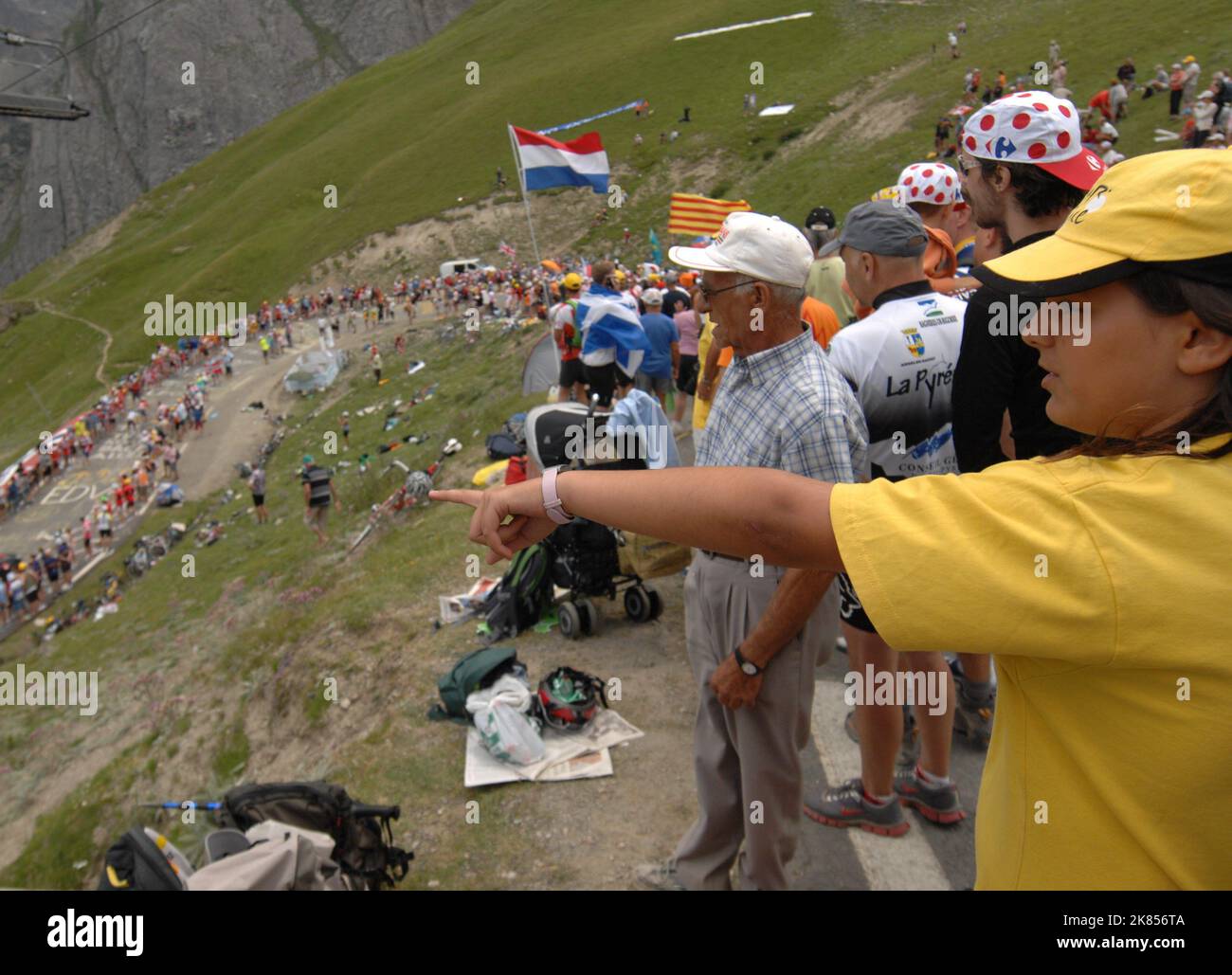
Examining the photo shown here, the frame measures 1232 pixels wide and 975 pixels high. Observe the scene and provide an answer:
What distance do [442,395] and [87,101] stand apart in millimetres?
139891

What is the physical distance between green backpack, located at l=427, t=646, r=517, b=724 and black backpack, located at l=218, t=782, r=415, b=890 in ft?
3.56

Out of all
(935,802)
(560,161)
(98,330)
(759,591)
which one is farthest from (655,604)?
(98,330)

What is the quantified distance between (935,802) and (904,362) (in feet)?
7.55

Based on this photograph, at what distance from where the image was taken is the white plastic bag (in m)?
5.82

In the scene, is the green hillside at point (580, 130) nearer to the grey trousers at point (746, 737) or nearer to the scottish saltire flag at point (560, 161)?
the scottish saltire flag at point (560, 161)

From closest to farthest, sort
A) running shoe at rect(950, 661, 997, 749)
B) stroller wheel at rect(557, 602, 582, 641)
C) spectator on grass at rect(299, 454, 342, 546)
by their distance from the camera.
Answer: running shoe at rect(950, 661, 997, 749)
stroller wheel at rect(557, 602, 582, 641)
spectator on grass at rect(299, 454, 342, 546)

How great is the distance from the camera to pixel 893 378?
12.7ft

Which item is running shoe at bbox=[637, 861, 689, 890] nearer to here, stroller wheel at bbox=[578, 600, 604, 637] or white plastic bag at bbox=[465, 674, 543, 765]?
white plastic bag at bbox=[465, 674, 543, 765]

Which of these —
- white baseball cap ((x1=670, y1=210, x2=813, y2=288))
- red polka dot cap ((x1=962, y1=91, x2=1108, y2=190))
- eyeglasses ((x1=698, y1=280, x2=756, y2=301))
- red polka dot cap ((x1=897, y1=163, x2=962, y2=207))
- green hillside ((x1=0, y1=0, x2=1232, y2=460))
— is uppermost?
green hillside ((x1=0, y1=0, x2=1232, y2=460))

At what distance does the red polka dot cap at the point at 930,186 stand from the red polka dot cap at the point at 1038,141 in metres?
1.92

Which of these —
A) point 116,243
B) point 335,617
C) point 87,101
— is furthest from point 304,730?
point 87,101

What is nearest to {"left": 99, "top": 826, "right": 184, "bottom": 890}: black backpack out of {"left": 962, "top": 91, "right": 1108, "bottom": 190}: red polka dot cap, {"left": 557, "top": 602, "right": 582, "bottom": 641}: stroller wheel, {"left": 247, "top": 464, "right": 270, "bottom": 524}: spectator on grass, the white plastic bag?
the white plastic bag

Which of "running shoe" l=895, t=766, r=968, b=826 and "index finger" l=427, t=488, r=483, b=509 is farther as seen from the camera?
"running shoe" l=895, t=766, r=968, b=826

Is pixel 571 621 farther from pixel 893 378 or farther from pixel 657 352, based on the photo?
pixel 657 352
